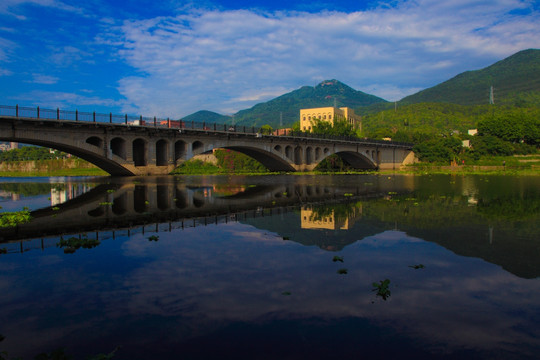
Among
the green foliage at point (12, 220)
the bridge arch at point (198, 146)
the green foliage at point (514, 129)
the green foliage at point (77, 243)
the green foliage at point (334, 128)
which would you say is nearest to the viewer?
the green foliage at point (77, 243)

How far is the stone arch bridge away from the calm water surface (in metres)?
29.7

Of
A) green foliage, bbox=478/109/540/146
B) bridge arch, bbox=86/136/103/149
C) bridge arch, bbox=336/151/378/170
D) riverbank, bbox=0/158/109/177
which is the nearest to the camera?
bridge arch, bbox=86/136/103/149

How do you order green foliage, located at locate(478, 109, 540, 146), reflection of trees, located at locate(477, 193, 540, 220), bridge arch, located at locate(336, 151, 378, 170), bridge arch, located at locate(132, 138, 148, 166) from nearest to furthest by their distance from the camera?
reflection of trees, located at locate(477, 193, 540, 220), bridge arch, located at locate(132, 138, 148, 166), bridge arch, located at locate(336, 151, 378, 170), green foliage, located at locate(478, 109, 540, 146)

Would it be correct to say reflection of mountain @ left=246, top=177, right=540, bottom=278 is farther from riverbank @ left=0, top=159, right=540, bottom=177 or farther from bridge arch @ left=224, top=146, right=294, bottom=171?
riverbank @ left=0, top=159, right=540, bottom=177

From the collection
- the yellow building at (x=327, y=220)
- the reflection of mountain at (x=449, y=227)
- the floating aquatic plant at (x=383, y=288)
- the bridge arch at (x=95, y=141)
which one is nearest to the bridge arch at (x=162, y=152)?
the bridge arch at (x=95, y=141)

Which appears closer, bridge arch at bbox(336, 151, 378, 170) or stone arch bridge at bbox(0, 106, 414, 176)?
stone arch bridge at bbox(0, 106, 414, 176)

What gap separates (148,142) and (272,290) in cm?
4701

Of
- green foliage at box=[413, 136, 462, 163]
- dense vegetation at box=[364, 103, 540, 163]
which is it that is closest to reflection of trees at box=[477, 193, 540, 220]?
dense vegetation at box=[364, 103, 540, 163]

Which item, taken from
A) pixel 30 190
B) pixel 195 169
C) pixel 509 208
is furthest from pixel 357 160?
pixel 509 208

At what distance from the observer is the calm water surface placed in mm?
5691

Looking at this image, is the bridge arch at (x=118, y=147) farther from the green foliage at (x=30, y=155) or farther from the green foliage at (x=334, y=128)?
the green foliage at (x=30, y=155)

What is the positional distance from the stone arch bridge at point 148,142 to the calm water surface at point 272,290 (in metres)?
29.7

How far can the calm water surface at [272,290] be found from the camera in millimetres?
5691

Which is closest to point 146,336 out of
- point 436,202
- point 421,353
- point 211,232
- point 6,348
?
point 6,348
